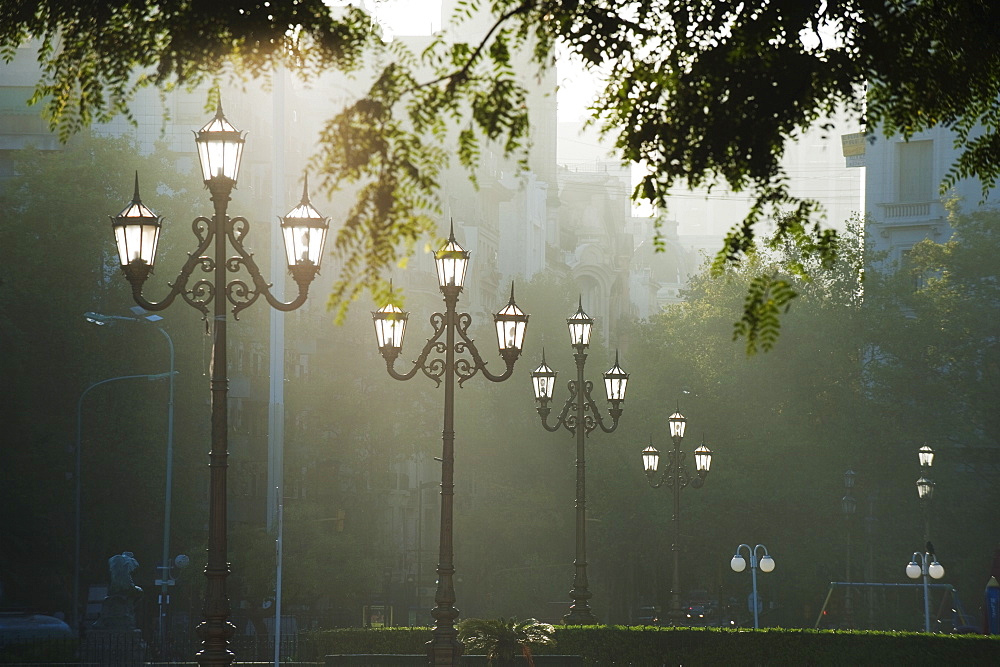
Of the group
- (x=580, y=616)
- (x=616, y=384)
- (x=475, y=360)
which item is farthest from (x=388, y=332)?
(x=580, y=616)

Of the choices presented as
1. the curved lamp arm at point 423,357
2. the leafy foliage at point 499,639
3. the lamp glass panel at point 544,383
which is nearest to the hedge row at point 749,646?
the lamp glass panel at point 544,383

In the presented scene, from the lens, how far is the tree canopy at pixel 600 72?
639cm

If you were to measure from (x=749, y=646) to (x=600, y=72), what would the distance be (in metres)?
19.2

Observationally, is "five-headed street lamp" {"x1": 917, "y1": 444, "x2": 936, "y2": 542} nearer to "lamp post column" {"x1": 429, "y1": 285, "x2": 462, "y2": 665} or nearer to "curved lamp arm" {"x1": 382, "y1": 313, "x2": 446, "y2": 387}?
"curved lamp arm" {"x1": 382, "y1": 313, "x2": 446, "y2": 387}

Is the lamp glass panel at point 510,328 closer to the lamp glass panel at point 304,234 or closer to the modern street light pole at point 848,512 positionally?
the lamp glass panel at point 304,234

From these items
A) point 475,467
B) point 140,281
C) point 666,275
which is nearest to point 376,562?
point 475,467

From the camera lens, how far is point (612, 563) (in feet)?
158

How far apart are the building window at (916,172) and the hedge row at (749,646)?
35.1 metres

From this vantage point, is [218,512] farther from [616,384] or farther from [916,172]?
[916,172]

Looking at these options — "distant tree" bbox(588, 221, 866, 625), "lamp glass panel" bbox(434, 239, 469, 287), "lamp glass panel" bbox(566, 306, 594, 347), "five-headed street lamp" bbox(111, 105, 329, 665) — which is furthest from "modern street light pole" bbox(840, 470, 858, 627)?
"five-headed street lamp" bbox(111, 105, 329, 665)

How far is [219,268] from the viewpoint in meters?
12.3

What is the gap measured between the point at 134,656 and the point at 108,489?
1754 centimetres

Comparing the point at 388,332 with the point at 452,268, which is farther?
the point at 388,332

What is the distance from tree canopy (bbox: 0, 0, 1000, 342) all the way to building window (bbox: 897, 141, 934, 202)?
2047 inches
